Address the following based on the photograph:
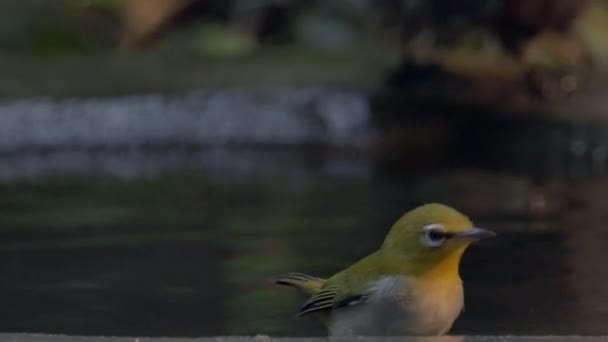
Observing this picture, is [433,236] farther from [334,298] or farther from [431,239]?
[334,298]

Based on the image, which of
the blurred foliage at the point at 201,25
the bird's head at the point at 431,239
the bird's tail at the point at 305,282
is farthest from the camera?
the blurred foliage at the point at 201,25

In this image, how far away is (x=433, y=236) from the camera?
3.58 meters

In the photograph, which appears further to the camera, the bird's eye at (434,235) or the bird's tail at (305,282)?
the bird's tail at (305,282)

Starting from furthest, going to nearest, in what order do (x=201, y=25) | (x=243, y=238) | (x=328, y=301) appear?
(x=201, y=25)
(x=243, y=238)
(x=328, y=301)

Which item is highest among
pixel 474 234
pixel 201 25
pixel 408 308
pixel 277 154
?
pixel 201 25

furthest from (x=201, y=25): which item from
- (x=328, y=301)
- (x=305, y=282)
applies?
(x=328, y=301)

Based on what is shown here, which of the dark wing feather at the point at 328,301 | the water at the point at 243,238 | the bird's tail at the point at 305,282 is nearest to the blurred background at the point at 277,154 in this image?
the water at the point at 243,238

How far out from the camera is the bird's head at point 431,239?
3.55m

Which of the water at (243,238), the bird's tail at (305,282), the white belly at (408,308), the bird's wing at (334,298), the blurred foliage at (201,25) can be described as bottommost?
the white belly at (408,308)

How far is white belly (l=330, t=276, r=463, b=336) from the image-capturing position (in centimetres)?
358

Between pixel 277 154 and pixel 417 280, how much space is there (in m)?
5.41

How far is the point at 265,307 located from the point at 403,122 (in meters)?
4.50

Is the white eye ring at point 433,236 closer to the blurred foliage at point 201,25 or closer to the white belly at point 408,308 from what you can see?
the white belly at point 408,308

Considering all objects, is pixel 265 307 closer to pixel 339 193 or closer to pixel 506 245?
pixel 506 245
